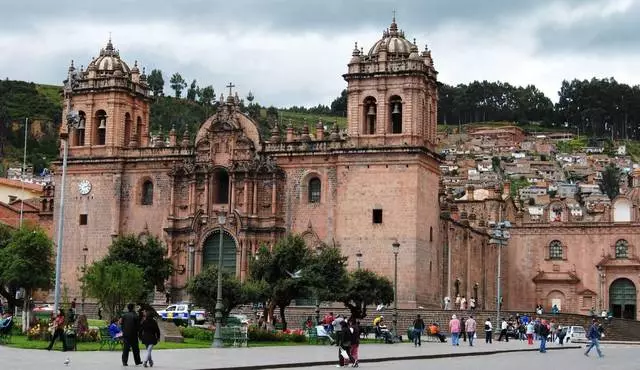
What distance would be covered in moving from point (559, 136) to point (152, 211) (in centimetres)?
13022

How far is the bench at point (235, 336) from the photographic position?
1513 inches

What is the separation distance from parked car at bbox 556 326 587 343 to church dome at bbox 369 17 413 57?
16.9 m

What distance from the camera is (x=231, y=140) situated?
2494 inches

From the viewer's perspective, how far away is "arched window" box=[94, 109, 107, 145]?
67.0m

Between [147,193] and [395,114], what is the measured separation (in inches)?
613

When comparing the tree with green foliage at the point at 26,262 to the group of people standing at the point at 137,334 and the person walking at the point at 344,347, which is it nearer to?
the group of people standing at the point at 137,334

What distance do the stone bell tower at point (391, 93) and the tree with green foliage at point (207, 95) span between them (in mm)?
91661

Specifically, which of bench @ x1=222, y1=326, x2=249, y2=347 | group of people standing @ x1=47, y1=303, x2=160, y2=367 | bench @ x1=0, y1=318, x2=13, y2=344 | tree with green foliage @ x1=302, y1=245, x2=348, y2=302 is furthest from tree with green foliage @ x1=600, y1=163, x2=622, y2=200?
group of people standing @ x1=47, y1=303, x2=160, y2=367

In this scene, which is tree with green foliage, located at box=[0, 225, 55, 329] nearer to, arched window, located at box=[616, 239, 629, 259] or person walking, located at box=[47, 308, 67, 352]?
person walking, located at box=[47, 308, 67, 352]

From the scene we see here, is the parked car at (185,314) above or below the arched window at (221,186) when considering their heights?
below

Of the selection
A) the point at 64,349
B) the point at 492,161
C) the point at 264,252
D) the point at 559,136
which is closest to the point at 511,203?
the point at 264,252

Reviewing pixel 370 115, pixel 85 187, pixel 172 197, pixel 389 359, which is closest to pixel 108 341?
pixel 389 359

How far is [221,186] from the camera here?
64062 millimetres

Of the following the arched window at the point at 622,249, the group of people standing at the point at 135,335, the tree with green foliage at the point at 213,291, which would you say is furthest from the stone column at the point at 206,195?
the group of people standing at the point at 135,335
